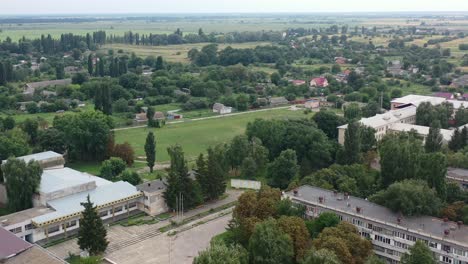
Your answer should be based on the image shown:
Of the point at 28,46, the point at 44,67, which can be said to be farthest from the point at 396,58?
the point at 28,46

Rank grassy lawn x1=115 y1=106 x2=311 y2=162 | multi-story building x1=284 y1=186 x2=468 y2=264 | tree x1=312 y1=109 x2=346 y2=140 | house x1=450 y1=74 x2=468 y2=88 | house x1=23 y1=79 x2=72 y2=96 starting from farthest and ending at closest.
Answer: house x1=450 y1=74 x2=468 y2=88, house x1=23 y1=79 x2=72 y2=96, tree x1=312 y1=109 x2=346 y2=140, grassy lawn x1=115 y1=106 x2=311 y2=162, multi-story building x1=284 y1=186 x2=468 y2=264

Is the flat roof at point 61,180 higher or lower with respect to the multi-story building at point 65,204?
higher

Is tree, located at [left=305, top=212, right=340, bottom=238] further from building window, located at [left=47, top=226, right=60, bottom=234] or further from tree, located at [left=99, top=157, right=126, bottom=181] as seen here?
tree, located at [left=99, top=157, right=126, bottom=181]

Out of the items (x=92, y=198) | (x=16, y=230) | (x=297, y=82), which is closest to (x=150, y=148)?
(x=92, y=198)

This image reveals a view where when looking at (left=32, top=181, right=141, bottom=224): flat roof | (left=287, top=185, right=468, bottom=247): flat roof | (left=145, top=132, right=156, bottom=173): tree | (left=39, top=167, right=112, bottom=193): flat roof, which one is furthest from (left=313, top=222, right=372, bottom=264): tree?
(left=145, top=132, right=156, bottom=173): tree

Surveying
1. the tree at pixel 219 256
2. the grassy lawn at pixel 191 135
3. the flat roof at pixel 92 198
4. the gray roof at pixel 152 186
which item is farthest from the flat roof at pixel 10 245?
the grassy lawn at pixel 191 135

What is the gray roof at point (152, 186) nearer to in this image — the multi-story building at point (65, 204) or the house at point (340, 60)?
the multi-story building at point (65, 204)
